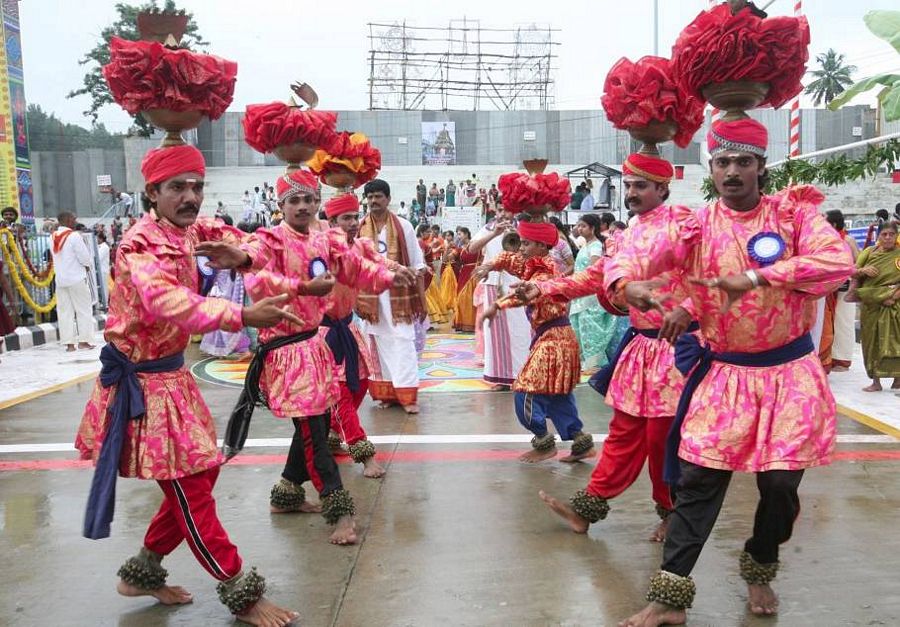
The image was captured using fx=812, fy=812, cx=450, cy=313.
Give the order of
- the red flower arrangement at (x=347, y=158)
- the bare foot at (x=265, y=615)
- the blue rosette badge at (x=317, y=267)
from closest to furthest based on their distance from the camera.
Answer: the bare foot at (x=265, y=615), the blue rosette badge at (x=317, y=267), the red flower arrangement at (x=347, y=158)

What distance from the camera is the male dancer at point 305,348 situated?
411cm

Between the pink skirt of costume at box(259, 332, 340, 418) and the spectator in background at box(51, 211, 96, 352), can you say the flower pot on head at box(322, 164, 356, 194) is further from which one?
the spectator in background at box(51, 211, 96, 352)

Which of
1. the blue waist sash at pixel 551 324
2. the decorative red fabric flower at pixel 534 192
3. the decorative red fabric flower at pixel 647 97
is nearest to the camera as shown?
the decorative red fabric flower at pixel 647 97

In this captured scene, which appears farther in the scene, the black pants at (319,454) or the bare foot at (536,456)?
the bare foot at (536,456)

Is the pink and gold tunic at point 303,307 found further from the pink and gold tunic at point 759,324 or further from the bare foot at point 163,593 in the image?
the pink and gold tunic at point 759,324

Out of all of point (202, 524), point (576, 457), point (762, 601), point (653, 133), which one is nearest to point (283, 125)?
point (653, 133)

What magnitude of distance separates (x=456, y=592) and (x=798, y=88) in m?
2.53

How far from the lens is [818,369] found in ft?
10.1

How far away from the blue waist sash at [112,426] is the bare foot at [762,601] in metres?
2.53

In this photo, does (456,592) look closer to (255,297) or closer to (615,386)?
(615,386)

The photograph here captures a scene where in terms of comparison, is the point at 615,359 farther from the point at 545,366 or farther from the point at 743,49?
the point at 743,49

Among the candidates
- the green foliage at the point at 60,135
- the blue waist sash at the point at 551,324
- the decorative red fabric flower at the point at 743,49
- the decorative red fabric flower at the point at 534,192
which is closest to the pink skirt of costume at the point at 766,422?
the decorative red fabric flower at the point at 743,49

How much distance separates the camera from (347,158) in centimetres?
598

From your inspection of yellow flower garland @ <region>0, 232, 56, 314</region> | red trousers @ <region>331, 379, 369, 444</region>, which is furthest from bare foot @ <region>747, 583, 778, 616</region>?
yellow flower garland @ <region>0, 232, 56, 314</region>
